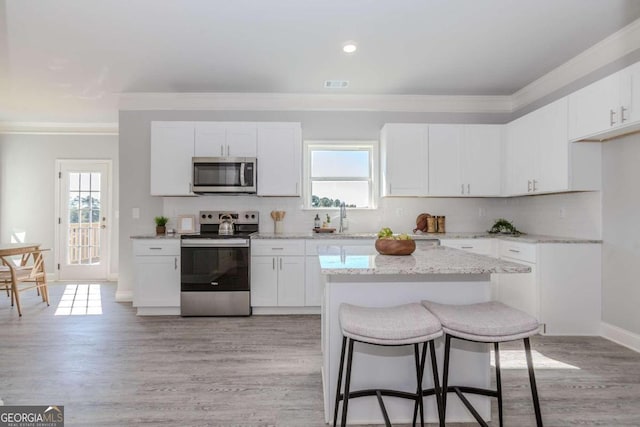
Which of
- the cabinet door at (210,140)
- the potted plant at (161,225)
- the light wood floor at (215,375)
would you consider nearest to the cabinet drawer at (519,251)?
the light wood floor at (215,375)

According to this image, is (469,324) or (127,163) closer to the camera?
(469,324)

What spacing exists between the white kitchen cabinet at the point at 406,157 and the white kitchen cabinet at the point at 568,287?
1460mm

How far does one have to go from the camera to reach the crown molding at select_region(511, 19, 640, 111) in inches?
110

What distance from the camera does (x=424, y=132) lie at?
157 inches

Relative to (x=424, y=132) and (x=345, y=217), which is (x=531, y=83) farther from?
(x=345, y=217)

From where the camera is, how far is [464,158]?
402cm

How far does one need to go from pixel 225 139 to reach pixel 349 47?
180 cm

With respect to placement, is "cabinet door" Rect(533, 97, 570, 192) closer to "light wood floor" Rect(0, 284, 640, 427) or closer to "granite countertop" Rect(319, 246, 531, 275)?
"light wood floor" Rect(0, 284, 640, 427)

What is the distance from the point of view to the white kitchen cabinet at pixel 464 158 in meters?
4.00

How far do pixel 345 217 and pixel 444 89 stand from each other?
196cm

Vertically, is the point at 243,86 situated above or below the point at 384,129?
above

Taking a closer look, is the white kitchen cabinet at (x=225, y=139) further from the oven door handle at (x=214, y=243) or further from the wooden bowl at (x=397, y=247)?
the wooden bowl at (x=397, y=247)

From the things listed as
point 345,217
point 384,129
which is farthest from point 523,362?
point 384,129

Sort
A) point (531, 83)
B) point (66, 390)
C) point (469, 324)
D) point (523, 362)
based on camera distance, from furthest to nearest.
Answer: point (531, 83) → point (523, 362) → point (66, 390) → point (469, 324)
